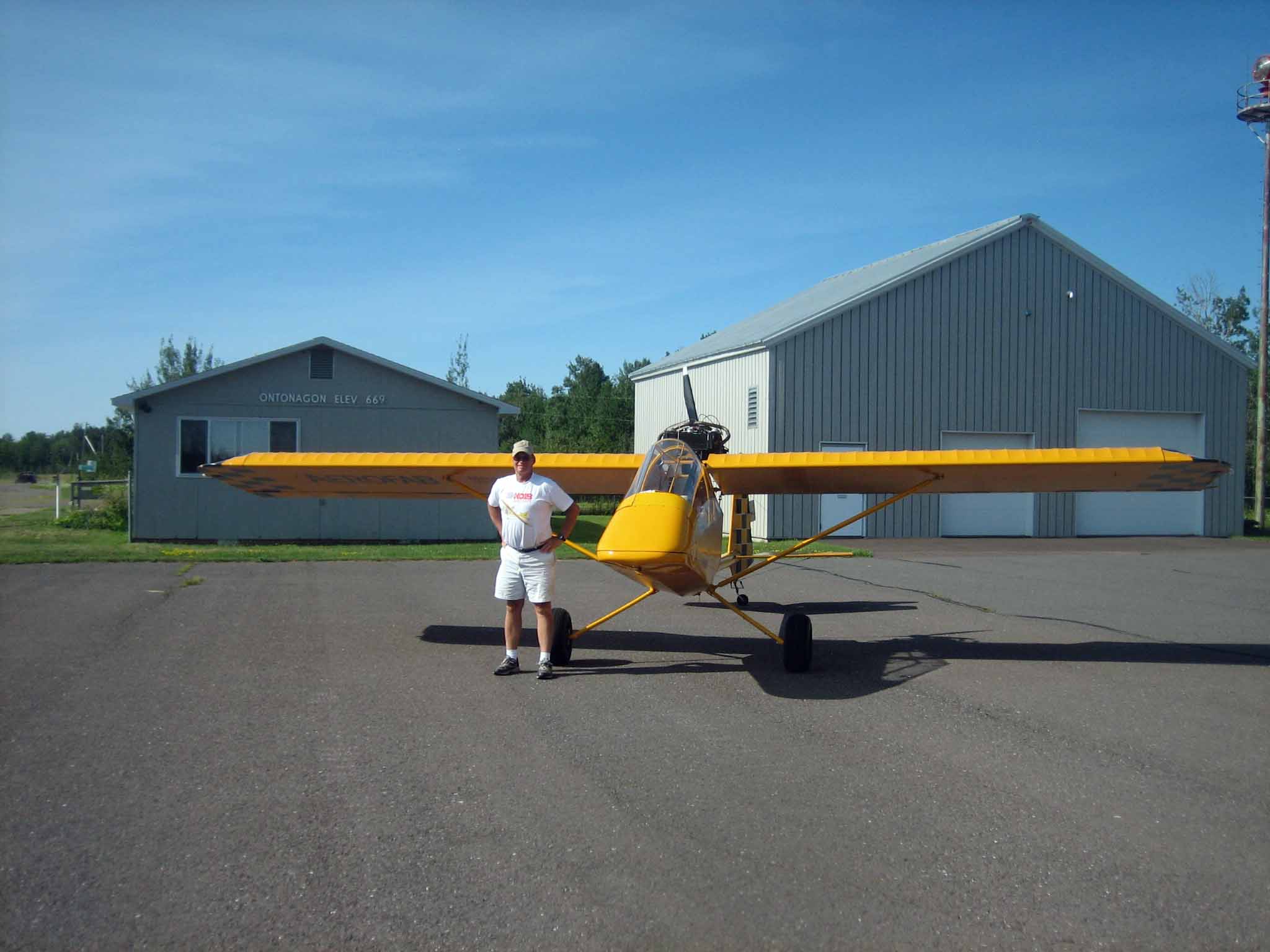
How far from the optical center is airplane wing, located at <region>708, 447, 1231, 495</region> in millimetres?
9211

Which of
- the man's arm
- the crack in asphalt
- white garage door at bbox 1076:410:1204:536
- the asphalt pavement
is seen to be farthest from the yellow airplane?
white garage door at bbox 1076:410:1204:536

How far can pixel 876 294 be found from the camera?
2466cm

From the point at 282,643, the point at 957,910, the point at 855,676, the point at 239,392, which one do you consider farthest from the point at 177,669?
the point at 239,392

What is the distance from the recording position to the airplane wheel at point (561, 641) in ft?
28.8

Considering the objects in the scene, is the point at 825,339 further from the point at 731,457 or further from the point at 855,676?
the point at 855,676

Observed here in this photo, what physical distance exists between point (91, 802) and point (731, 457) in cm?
670

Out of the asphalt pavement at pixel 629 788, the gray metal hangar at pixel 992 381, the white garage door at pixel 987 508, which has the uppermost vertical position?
the gray metal hangar at pixel 992 381

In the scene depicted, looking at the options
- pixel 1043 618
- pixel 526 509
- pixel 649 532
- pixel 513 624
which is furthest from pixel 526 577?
pixel 1043 618

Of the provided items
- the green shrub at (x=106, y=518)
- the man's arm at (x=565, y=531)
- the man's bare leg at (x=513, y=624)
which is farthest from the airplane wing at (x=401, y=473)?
the green shrub at (x=106, y=518)

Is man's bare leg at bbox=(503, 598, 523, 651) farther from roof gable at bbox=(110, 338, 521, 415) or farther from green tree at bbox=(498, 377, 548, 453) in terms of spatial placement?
green tree at bbox=(498, 377, 548, 453)

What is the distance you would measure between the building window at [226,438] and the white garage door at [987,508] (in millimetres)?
16435

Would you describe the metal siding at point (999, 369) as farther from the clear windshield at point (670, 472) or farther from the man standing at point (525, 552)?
the man standing at point (525, 552)

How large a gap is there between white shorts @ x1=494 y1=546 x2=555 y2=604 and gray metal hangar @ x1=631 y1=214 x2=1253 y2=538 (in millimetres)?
15556

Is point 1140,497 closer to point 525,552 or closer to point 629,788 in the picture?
point 525,552
